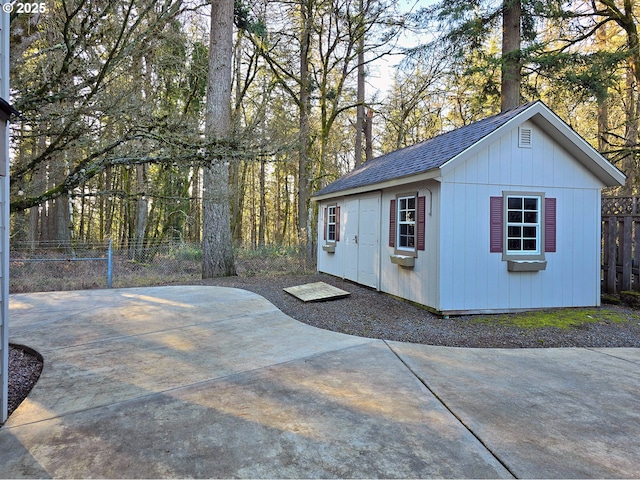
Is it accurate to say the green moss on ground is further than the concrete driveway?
Yes

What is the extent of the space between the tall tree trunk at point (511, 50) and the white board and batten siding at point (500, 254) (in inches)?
141

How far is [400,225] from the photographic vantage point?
758 centimetres

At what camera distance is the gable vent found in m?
6.66

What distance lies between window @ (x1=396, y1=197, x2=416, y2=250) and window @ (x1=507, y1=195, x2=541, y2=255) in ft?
5.10

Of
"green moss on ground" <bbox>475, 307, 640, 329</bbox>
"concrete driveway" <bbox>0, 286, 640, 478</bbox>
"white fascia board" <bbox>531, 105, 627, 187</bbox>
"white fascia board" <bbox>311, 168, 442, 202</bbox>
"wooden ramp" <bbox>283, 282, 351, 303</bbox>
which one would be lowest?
"concrete driveway" <bbox>0, 286, 640, 478</bbox>

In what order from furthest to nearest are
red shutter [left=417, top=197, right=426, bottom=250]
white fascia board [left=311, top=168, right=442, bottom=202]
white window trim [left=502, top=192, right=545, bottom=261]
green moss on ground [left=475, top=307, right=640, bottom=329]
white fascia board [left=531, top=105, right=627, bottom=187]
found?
red shutter [left=417, top=197, right=426, bottom=250] < white window trim [left=502, top=192, right=545, bottom=261] < white fascia board [left=531, top=105, right=627, bottom=187] < white fascia board [left=311, top=168, right=442, bottom=202] < green moss on ground [left=475, top=307, right=640, bottom=329]

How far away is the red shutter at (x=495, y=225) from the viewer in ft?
21.4

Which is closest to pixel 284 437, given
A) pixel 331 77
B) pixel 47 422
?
pixel 47 422

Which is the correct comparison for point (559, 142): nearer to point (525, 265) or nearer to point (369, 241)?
point (525, 265)

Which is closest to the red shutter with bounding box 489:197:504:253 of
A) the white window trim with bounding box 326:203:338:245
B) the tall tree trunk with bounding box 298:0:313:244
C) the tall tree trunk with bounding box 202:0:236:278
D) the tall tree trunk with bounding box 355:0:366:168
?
the white window trim with bounding box 326:203:338:245

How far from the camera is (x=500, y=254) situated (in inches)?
258

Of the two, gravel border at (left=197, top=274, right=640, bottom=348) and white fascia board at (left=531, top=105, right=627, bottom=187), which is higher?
white fascia board at (left=531, top=105, right=627, bottom=187)

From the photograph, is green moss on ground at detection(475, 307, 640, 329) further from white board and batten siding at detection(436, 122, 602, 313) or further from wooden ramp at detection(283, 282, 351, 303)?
wooden ramp at detection(283, 282, 351, 303)

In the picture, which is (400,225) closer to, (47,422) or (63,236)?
(47,422)
